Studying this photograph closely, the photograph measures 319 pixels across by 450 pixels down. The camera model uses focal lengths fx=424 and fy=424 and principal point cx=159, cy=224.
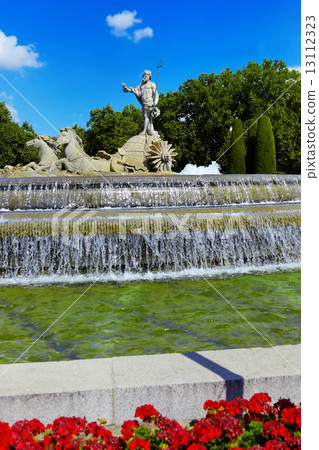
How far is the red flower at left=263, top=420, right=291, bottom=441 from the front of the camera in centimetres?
216

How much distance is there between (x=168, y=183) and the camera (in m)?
11.5

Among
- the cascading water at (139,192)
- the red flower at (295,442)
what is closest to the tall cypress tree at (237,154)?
the cascading water at (139,192)

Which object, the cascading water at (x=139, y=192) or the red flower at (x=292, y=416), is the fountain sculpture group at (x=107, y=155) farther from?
the red flower at (x=292, y=416)

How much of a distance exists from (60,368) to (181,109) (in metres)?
42.8

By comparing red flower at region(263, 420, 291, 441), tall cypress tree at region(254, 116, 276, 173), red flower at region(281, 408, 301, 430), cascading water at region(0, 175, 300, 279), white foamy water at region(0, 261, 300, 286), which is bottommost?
red flower at region(263, 420, 291, 441)

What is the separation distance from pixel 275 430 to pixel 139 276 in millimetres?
5563

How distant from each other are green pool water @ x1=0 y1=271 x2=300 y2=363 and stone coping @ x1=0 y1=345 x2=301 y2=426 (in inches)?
37.0

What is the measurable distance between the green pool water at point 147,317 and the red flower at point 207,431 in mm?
1673

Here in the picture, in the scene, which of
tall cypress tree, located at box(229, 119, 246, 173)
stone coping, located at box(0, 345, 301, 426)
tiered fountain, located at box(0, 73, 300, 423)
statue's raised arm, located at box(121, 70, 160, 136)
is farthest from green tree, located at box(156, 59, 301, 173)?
stone coping, located at box(0, 345, 301, 426)

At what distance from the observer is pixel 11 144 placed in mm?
49562

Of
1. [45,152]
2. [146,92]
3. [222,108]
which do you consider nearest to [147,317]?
[45,152]

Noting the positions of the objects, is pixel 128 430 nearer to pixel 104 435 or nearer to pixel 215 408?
pixel 104 435

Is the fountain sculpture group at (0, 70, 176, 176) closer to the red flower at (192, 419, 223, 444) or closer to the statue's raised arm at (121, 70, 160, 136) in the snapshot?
the statue's raised arm at (121, 70, 160, 136)
